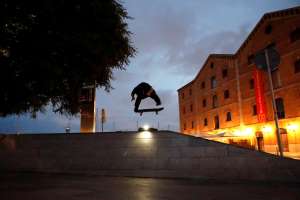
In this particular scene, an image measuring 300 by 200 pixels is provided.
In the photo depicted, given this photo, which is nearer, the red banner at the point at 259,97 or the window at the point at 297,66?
the window at the point at 297,66

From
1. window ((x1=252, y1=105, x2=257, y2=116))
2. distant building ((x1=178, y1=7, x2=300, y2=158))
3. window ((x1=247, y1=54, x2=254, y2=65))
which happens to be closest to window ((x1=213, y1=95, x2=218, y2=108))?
distant building ((x1=178, y1=7, x2=300, y2=158))

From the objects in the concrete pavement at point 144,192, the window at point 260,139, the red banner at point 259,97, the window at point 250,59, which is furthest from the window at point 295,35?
the concrete pavement at point 144,192

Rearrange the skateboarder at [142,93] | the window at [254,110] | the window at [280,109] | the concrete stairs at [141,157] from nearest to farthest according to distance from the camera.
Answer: the concrete stairs at [141,157]
the skateboarder at [142,93]
the window at [280,109]
the window at [254,110]

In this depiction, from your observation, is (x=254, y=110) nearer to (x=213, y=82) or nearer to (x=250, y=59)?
(x=250, y=59)

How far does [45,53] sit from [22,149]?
401cm

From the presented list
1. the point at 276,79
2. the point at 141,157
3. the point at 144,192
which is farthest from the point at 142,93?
the point at 276,79

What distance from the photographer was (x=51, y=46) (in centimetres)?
1009

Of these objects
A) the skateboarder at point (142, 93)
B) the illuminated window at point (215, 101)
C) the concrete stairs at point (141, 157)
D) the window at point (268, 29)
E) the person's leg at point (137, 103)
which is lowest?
the concrete stairs at point (141, 157)

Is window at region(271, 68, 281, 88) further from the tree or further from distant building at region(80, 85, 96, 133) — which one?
distant building at region(80, 85, 96, 133)

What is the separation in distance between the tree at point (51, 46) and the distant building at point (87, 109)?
85 centimetres

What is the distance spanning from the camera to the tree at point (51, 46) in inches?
392

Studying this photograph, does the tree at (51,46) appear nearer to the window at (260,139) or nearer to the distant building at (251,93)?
the distant building at (251,93)

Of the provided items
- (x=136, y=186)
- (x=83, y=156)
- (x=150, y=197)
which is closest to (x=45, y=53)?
(x=83, y=156)

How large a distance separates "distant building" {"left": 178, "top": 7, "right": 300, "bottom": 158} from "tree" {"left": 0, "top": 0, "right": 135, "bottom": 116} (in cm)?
1755
